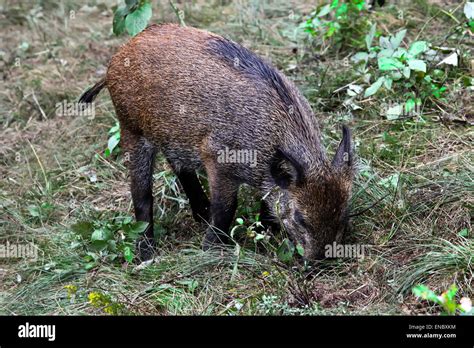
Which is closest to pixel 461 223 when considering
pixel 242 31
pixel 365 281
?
pixel 365 281

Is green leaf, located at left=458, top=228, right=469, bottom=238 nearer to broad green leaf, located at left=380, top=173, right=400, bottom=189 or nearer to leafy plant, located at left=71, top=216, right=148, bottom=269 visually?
broad green leaf, located at left=380, top=173, right=400, bottom=189

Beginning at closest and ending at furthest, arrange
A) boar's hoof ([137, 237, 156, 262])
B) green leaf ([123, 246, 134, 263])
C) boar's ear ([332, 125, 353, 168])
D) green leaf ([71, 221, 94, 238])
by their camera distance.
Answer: boar's ear ([332, 125, 353, 168]), green leaf ([123, 246, 134, 263]), green leaf ([71, 221, 94, 238]), boar's hoof ([137, 237, 156, 262])

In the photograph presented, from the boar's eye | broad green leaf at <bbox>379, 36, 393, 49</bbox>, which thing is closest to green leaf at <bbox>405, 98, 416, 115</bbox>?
broad green leaf at <bbox>379, 36, 393, 49</bbox>

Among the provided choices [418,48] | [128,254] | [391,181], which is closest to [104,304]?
[128,254]

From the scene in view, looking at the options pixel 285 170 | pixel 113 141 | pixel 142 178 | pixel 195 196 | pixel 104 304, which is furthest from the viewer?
pixel 113 141

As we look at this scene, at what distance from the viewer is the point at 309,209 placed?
5898 millimetres

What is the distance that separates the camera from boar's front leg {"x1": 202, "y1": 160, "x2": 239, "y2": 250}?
6373 mm

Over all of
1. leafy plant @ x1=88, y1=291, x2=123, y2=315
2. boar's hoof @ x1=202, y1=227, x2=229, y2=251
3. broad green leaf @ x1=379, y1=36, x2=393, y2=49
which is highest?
broad green leaf @ x1=379, y1=36, x2=393, y2=49

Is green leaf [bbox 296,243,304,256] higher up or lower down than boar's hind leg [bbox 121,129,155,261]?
lower down

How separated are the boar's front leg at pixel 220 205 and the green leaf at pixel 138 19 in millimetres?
1569

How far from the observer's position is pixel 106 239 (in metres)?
6.52

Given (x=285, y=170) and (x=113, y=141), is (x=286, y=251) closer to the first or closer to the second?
(x=285, y=170)

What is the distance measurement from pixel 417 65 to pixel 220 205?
2.34 metres

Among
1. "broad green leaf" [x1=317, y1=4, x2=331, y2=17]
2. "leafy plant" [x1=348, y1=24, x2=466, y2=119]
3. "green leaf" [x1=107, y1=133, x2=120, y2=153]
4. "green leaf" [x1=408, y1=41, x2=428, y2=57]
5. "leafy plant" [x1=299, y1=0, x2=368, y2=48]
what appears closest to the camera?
"green leaf" [x1=408, y1=41, x2=428, y2=57]
